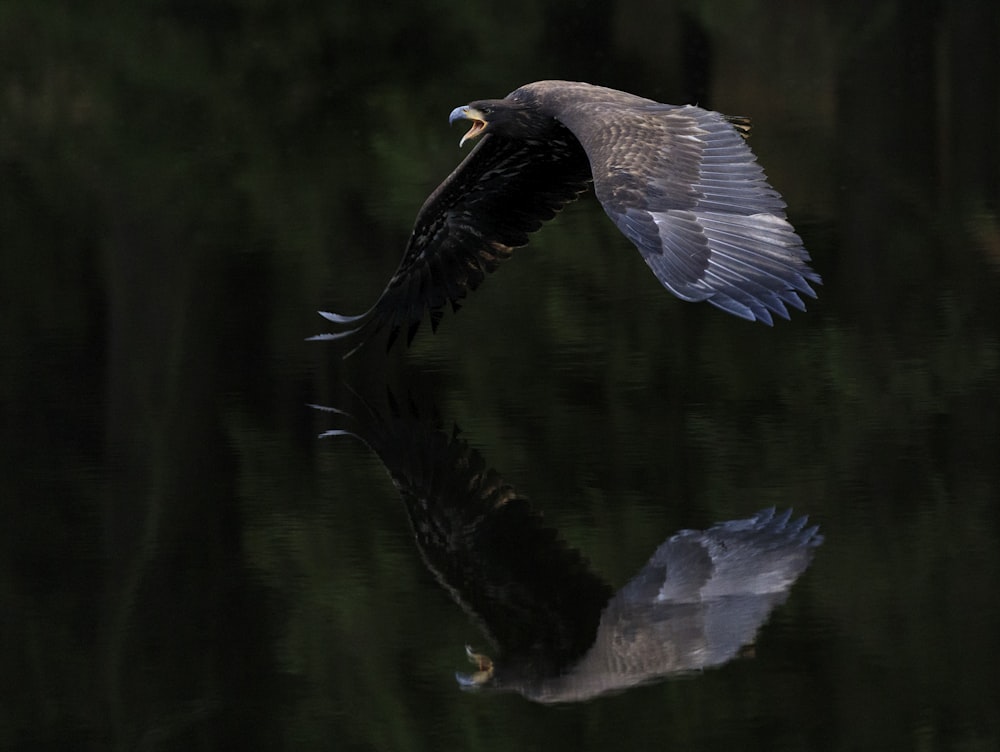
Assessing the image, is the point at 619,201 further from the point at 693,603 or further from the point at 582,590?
the point at 693,603

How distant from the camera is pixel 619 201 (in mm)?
6320

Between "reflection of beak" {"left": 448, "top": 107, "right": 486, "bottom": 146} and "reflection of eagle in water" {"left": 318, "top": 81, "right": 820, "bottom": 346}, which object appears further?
"reflection of beak" {"left": 448, "top": 107, "right": 486, "bottom": 146}

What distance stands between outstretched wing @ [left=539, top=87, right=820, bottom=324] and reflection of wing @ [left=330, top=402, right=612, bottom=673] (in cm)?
95

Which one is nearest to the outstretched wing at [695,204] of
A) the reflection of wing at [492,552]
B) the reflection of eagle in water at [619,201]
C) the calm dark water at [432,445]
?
the reflection of eagle in water at [619,201]

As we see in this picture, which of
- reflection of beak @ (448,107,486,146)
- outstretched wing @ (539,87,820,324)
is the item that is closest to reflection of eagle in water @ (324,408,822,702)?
outstretched wing @ (539,87,820,324)

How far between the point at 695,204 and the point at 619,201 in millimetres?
265

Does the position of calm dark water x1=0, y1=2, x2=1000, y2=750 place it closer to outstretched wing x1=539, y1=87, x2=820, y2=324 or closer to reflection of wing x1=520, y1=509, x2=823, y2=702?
reflection of wing x1=520, y1=509, x2=823, y2=702

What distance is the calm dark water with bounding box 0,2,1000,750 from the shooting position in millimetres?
5102

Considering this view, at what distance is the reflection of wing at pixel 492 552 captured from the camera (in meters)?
5.37

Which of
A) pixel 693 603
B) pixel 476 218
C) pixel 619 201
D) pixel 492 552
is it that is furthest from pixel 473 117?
pixel 693 603

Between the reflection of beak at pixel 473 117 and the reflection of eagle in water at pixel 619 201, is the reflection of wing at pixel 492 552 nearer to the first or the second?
the reflection of eagle in water at pixel 619 201

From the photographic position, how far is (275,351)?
8.76 metres

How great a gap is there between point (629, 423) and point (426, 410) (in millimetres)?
891

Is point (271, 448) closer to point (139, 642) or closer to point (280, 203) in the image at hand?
point (139, 642)
